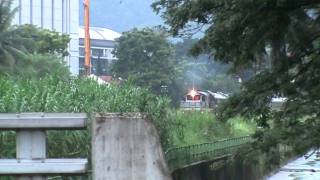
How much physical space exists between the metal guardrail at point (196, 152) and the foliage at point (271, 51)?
54.1 inches

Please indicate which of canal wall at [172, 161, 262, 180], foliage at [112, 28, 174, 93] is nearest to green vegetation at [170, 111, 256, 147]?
canal wall at [172, 161, 262, 180]

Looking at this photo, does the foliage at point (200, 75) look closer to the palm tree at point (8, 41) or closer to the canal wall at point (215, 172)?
the palm tree at point (8, 41)

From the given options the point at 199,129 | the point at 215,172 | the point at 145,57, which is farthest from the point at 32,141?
the point at 145,57

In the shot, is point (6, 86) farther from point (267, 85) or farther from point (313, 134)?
point (313, 134)

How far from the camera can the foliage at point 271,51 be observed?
8398 millimetres

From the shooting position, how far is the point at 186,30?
10.5m

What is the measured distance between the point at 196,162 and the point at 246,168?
14.4 feet

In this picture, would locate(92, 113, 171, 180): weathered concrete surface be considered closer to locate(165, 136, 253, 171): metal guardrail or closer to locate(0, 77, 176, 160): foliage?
locate(0, 77, 176, 160): foliage

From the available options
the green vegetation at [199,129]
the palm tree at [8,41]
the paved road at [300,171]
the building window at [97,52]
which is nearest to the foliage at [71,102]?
the green vegetation at [199,129]

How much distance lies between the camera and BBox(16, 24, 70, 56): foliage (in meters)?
46.9

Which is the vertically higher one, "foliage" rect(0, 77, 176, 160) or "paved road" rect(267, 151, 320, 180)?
"foliage" rect(0, 77, 176, 160)

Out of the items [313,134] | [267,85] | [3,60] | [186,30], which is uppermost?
[3,60]

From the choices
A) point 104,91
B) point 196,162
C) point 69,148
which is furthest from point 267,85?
point 196,162

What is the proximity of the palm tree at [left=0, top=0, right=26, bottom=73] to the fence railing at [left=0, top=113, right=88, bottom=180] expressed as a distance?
32183 millimetres
